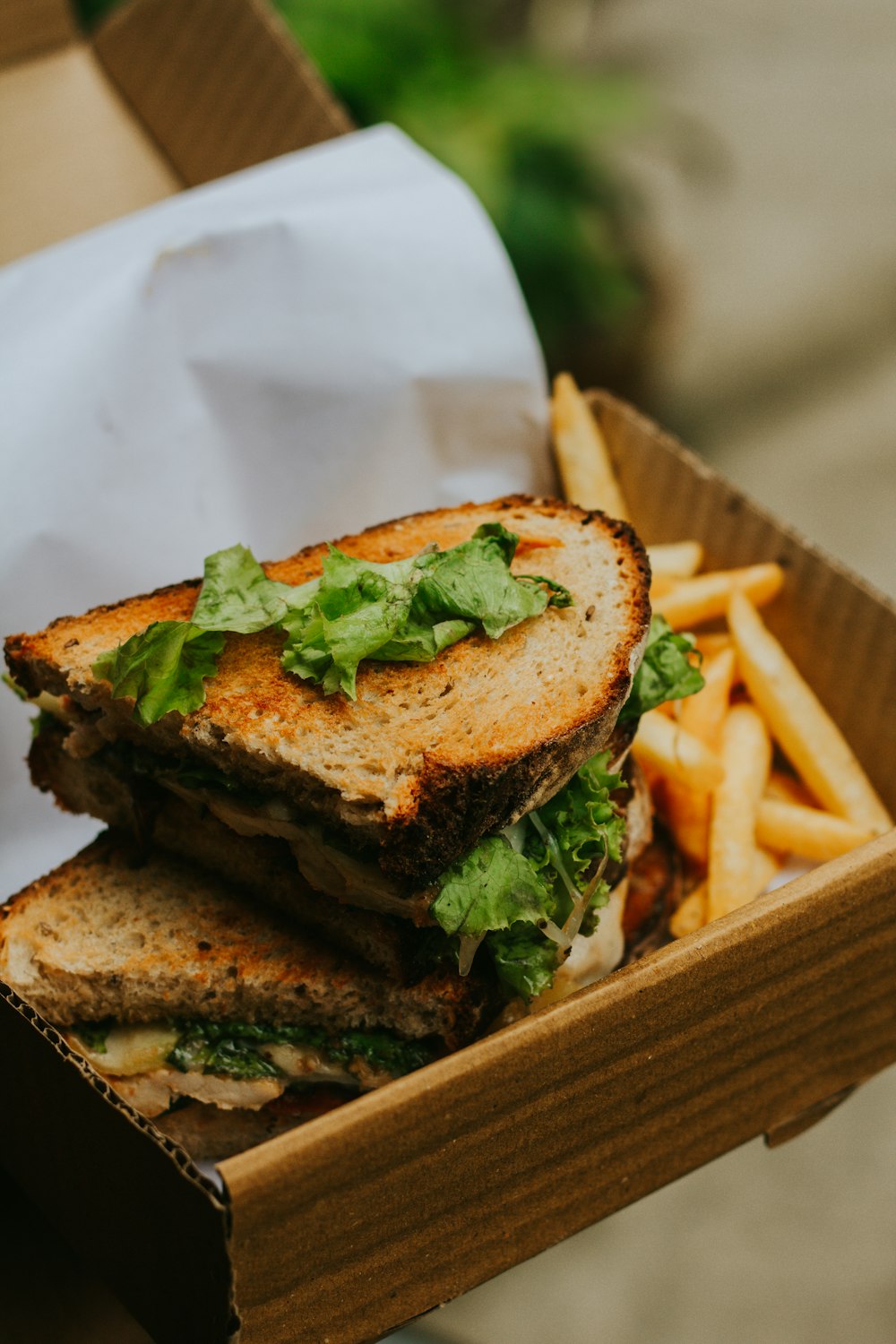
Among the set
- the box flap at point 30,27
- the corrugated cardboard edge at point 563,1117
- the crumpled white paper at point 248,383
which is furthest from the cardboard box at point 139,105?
the corrugated cardboard edge at point 563,1117

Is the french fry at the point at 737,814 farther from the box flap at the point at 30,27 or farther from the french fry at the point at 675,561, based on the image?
the box flap at the point at 30,27

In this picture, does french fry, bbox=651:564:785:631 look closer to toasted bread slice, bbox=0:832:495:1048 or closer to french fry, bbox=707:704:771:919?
french fry, bbox=707:704:771:919

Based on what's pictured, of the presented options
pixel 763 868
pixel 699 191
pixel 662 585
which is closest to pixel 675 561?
pixel 662 585

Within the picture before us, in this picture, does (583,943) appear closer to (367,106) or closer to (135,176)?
(135,176)

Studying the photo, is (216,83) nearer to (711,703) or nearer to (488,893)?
(711,703)

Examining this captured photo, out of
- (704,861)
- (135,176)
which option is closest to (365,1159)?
(704,861)

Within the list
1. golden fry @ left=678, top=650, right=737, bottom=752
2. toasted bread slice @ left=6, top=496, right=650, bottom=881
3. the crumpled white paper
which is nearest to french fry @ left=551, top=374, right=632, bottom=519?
the crumpled white paper
